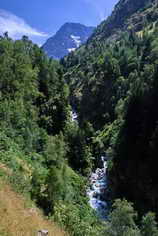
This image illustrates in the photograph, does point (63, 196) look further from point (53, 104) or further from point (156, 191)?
point (53, 104)

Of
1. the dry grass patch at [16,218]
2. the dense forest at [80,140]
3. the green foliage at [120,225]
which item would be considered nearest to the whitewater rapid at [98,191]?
the dense forest at [80,140]

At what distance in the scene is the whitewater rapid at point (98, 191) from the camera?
184 ft

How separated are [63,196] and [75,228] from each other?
10737 mm

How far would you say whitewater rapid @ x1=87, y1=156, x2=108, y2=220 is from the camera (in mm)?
56044

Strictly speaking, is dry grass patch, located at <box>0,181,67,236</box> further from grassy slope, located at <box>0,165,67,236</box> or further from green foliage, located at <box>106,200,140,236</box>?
green foliage, located at <box>106,200,140,236</box>

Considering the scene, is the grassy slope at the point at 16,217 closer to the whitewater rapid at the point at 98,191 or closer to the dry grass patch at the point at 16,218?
the dry grass patch at the point at 16,218

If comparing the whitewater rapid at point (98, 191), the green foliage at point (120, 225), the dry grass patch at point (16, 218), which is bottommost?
the dry grass patch at point (16, 218)

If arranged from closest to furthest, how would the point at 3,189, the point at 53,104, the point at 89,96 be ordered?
the point at 3,189 → the point at 53,104 → the point at 89,96

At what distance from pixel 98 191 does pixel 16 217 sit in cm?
4996

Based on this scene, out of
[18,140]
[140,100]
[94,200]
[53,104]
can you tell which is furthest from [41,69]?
[18,140]

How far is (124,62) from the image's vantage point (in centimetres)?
11988

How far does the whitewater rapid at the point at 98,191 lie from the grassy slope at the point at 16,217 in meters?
35.2

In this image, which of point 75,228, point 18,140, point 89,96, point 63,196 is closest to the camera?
point 75,228

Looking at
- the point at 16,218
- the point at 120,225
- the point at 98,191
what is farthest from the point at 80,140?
the point at 16,218
